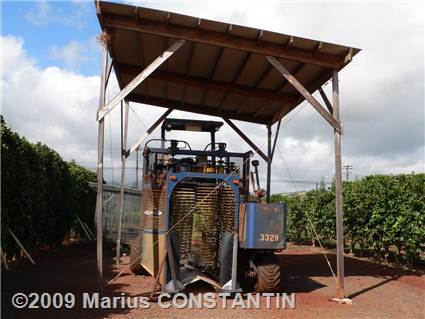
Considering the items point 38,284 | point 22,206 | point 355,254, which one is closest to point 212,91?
point 22,206

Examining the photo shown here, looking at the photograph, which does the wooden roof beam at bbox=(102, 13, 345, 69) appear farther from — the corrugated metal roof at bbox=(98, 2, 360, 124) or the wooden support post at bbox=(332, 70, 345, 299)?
the wooden support post at bbox=(332, 70, 345, 299)

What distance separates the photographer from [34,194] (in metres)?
Answer: 11.7

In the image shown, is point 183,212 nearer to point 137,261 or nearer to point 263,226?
point 263,226

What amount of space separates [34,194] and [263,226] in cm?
621

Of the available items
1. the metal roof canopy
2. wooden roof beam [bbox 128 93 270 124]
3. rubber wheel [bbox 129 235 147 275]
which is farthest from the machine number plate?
wooden roof beam [bbox 128 93 270 124]

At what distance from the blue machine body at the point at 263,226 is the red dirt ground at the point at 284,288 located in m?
1.01

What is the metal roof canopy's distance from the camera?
8.52m

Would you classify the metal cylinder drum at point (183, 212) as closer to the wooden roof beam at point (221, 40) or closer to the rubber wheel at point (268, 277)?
the rubber wheel at point (268, 277)

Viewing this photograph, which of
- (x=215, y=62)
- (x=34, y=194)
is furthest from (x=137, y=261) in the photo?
(x=215, y=62)

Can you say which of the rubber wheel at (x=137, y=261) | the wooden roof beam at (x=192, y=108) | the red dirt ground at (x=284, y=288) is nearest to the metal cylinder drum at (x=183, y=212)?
the red dirt ground at (x=284, y=288)

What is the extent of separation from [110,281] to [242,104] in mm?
6195

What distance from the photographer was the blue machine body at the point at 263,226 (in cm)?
840

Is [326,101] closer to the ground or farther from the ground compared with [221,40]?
closer to the ground

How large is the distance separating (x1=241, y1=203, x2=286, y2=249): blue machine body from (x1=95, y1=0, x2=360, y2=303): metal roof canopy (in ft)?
1.43
